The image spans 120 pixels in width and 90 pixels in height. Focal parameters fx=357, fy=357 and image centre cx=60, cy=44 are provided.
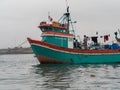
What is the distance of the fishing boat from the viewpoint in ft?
144

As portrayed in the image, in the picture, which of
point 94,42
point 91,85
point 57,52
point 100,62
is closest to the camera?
point 91,85

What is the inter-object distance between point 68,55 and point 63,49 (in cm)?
123

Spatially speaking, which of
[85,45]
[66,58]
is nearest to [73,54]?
[66,58]

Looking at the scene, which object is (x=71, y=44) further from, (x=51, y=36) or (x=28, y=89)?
(x=28, y=89)

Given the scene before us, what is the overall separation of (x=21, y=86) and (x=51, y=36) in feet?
79.7

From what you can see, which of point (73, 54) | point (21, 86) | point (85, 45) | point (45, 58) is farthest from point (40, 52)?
point (21, 86)

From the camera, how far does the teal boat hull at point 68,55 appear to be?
1726 inches

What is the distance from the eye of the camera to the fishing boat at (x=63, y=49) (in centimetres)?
4403

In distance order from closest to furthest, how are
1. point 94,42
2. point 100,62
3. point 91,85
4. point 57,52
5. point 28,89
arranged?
point 28,89 < point 91,85 < point 57,52 < point 100,62 < point 94,42

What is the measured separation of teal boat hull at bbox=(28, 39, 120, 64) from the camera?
43.8m

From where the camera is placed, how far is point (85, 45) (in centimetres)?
4872

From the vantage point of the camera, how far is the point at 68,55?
4484 centimetres

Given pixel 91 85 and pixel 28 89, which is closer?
pixel 28 89

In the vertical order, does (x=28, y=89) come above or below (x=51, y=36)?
below
